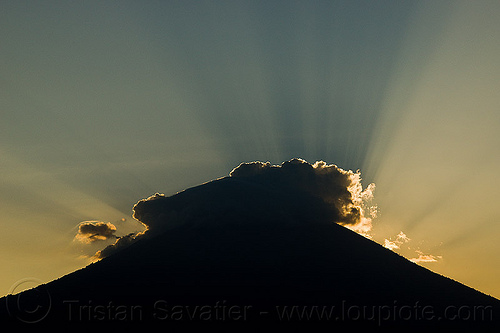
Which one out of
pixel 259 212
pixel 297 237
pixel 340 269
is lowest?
pixel 340 269

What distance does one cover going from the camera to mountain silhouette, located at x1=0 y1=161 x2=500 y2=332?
224 ft

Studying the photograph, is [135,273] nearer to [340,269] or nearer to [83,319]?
[83,319]

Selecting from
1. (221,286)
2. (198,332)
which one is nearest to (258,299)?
(221,286)

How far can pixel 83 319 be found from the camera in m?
67.2

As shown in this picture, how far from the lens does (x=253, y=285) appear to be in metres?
78.9

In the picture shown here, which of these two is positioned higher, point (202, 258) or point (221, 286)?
point (202, 258)

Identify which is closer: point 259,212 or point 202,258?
point 202,258

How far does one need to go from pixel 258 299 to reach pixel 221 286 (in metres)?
9.22

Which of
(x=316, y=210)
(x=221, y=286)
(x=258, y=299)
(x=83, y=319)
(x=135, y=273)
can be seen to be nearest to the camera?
(x=83, y=319)

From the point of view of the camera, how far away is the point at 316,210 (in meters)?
125

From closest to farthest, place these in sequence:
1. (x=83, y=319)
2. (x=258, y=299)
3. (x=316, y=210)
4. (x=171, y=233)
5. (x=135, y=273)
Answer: (x=83, y=319), (x=258, y=299), (x=135, y=273), (x=171, y=233), (x=316, y=210)

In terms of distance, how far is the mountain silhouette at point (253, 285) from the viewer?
224 feet

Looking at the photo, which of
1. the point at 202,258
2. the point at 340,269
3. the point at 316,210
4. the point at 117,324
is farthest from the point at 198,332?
Answer: the point at 316,210

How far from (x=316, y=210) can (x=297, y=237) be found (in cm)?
2252
